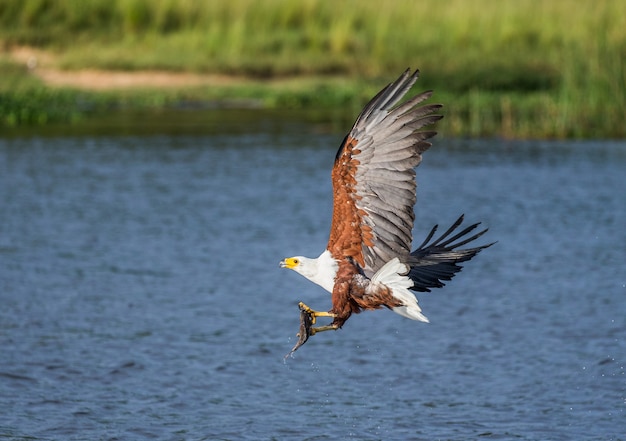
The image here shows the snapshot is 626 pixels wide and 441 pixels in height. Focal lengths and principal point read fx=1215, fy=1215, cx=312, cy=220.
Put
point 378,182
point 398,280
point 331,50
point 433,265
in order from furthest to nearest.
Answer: point 331,50
point 433,265
point 378,182
point 398,280

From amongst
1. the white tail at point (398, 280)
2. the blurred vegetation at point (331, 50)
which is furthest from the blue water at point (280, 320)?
the blurred vegetation at point (331, 50)

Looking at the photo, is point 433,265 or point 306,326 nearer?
point 306,326

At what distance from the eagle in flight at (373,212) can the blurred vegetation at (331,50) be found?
13.5 meters

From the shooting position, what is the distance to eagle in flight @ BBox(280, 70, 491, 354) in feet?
20.7

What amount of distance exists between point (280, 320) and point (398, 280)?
153 inches

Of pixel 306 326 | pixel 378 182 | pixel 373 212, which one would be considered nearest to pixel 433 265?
pixel 373 212

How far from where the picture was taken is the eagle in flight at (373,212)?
6.30 meters

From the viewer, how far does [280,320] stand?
32.9 feet

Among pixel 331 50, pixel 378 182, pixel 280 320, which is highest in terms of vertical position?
pixel 378 182

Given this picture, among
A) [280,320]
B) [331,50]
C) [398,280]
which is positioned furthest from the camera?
[331,50]

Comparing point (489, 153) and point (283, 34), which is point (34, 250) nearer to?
point (489, 153)

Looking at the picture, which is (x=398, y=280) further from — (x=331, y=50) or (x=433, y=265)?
(x=331, y=50)

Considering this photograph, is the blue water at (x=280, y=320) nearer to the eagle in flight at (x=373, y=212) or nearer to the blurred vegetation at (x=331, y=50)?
the eagle in flight at (x=373, y=212)

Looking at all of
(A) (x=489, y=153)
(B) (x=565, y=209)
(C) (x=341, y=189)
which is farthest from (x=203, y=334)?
(A) (x=489, y=153)
